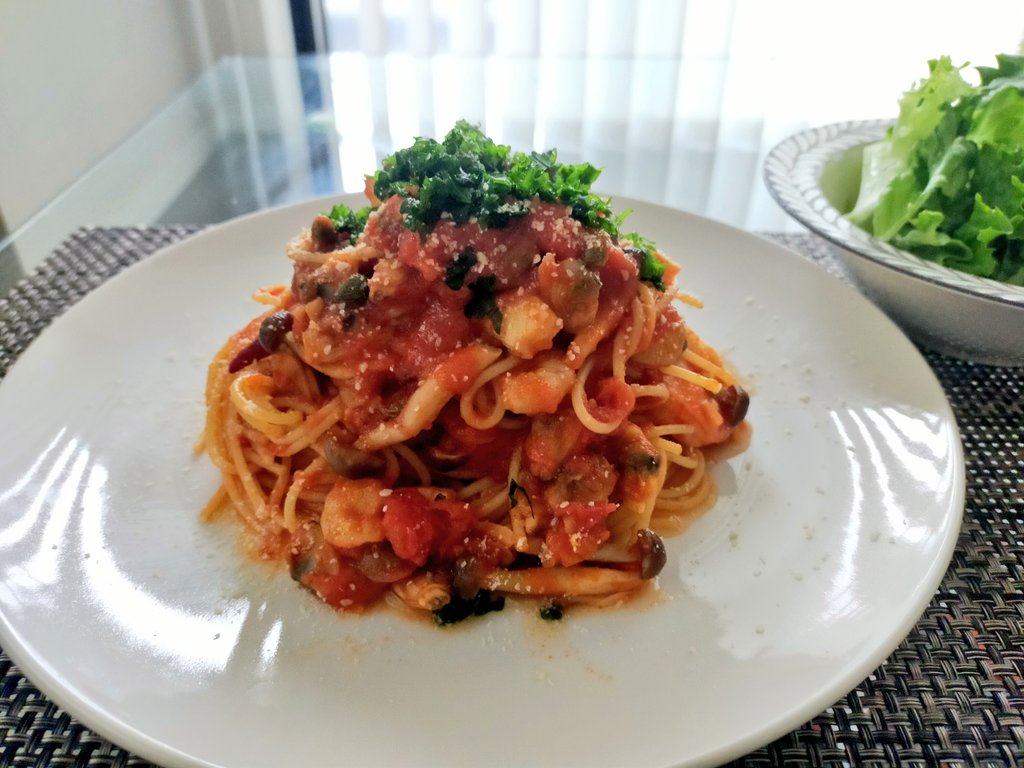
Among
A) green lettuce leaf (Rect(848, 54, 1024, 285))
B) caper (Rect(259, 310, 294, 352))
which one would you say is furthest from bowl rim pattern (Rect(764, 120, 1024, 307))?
caper (Rect(259, 310, 294, 352))

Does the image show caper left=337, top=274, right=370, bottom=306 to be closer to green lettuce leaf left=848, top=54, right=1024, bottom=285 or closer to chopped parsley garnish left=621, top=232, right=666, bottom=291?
chopped parsley garnish left=621, top=232, right=666, bottom=291

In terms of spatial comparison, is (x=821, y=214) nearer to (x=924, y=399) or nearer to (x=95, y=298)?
(x=924, y=399)

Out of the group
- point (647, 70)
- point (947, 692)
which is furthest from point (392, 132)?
point (947, 692)

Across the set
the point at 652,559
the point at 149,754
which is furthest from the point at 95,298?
the point at 652,559

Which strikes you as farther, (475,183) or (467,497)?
(467,497)

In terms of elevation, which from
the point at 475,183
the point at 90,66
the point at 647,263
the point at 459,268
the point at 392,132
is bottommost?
the point at 392,132

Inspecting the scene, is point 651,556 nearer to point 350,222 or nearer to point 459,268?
point 459,268
